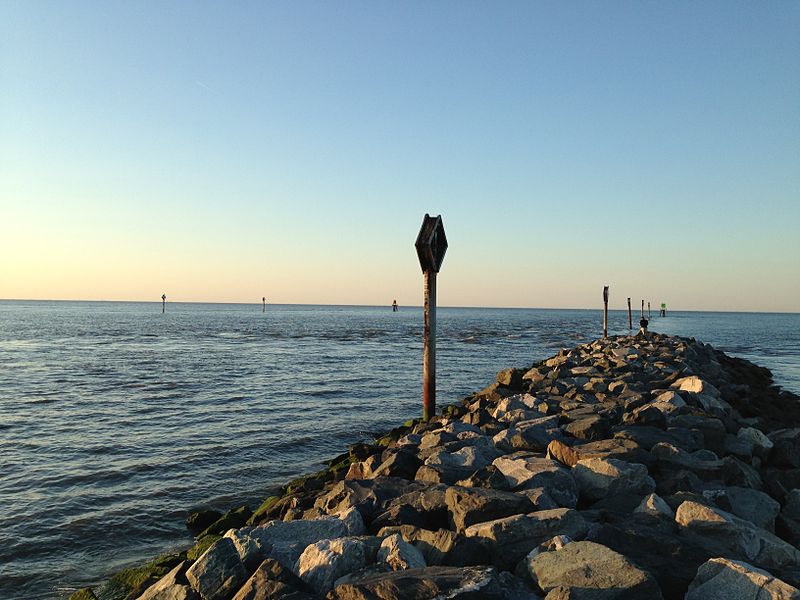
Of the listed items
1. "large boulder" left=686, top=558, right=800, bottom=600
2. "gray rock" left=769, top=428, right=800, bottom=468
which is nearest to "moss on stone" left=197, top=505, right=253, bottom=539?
"large boulder" left=686, top=558, right=800, bottom=600

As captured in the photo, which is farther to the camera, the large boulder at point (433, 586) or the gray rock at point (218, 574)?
the gray rock at point (218, 574)

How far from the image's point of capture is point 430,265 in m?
8.26

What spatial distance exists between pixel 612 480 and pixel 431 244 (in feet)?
15.4

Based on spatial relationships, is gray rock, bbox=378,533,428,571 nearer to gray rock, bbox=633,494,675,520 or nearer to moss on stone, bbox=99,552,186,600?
gray rock, bbox=633,494,675,520

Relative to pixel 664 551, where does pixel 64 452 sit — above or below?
below

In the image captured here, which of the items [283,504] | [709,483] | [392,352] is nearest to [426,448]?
[283,504]

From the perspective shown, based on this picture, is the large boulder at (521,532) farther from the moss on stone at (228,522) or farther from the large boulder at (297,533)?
the moss on stone at (228,522)

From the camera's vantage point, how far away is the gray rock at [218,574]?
A: 3.02m

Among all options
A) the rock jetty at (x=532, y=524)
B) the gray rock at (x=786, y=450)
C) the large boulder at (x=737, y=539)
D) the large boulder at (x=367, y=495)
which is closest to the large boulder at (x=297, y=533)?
the rock jetty at (x=532, y=524)

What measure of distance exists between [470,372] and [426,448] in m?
13.5

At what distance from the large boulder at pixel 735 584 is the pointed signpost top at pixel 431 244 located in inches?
232

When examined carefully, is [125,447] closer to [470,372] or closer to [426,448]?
[426,448]

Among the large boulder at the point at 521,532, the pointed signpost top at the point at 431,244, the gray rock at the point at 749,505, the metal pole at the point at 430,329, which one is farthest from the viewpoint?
the metal pole at the point at 430,329

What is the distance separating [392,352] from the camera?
85.8 ft
